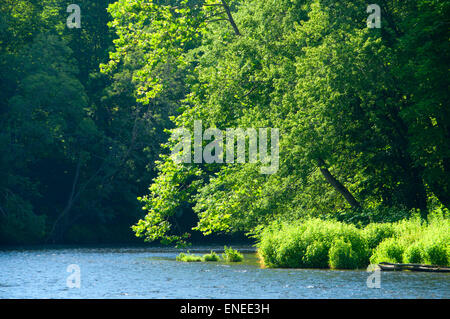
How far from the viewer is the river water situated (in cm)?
2170

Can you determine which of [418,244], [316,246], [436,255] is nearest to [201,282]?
[316,246]

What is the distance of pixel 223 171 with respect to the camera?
3428cm

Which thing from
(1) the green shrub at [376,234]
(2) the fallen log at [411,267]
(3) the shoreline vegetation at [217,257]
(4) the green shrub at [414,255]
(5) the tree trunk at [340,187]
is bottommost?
(3) the shoreline vegetation at [217,257]

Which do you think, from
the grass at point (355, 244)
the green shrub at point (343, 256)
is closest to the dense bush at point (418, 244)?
the grass at point (355, 244)

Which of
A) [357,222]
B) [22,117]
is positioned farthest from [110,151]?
[357,222]

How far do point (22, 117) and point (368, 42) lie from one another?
31.0 m

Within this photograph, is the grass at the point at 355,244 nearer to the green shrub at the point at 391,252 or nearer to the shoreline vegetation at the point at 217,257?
the green shrub at the point at 391,252

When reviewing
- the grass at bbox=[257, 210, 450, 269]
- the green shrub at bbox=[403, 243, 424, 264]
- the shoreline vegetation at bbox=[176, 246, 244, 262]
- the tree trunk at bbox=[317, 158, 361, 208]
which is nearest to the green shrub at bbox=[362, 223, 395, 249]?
the grass at bbox=[257, 210, 450, 269]

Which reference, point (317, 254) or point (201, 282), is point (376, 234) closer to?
point (317, 254)

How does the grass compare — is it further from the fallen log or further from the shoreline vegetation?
the shoreline vegetation

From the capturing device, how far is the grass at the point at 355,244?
27.3m

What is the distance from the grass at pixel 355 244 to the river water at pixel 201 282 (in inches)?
42.8

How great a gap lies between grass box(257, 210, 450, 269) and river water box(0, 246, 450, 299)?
42.8 inches
